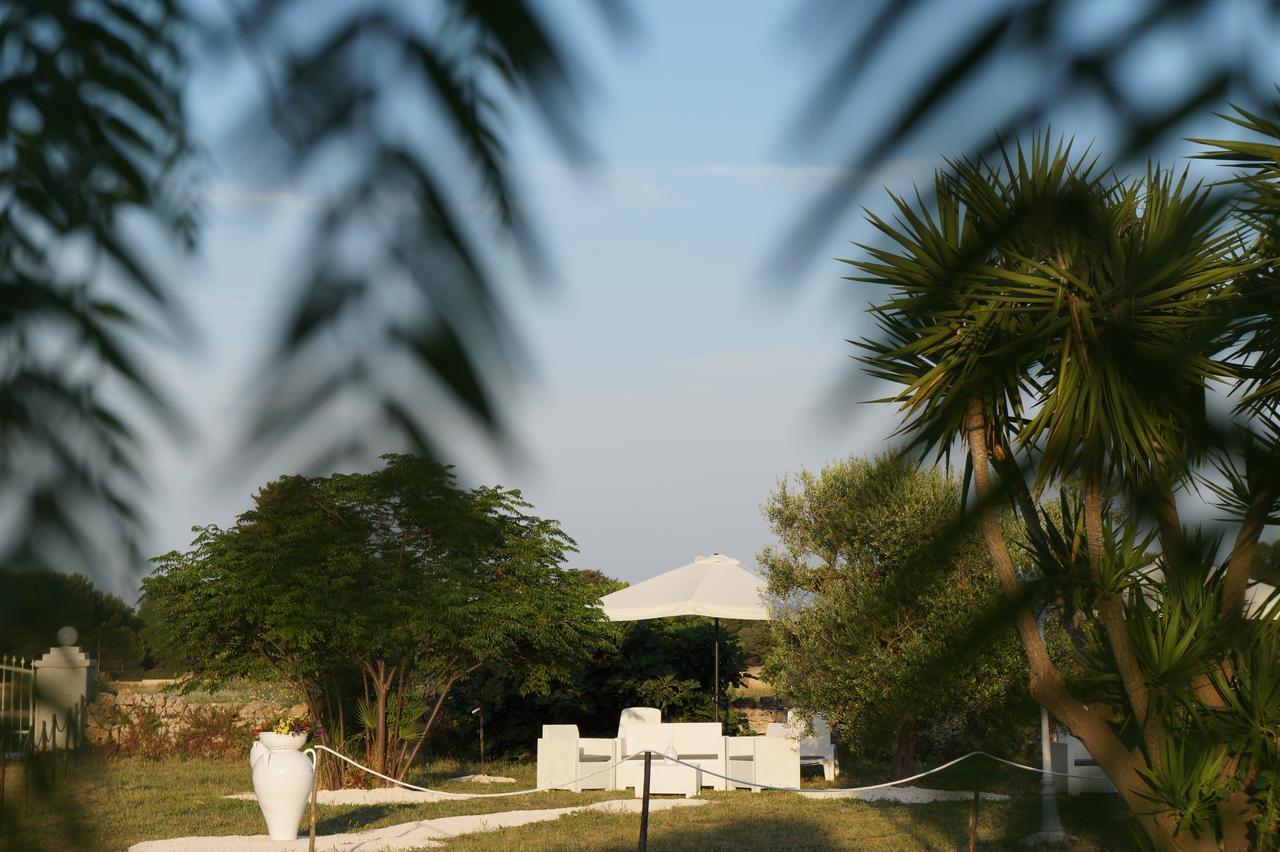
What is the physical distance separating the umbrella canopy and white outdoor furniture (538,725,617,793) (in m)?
1.45

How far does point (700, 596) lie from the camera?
13.9 meters

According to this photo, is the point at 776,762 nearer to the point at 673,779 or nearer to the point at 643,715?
the point at 673,779

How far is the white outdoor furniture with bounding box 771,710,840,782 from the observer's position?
1341cm

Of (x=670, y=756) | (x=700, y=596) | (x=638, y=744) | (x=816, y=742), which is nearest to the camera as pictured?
(x=670, y=756)

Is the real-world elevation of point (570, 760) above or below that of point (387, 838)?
above

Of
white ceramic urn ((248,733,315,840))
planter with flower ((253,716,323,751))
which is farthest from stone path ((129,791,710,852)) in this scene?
planter with flower ((253,716,323,751))

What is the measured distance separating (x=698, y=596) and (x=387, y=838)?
549cm

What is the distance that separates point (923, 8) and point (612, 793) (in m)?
13.0

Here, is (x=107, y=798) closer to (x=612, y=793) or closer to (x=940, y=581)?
(x=940, y=581)

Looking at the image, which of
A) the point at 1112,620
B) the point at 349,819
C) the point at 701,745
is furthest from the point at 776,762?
the point at 1112,620

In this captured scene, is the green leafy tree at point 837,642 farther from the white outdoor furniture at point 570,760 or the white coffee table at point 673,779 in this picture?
the white outdoor furniture at point 570,760

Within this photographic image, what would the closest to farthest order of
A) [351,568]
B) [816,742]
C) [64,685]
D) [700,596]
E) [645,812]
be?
[351,568] → [64,685] → [645,812] → [700,596] → [816,742]

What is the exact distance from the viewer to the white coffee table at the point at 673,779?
12.5 metres

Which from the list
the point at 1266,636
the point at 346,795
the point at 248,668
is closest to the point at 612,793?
the point at 346,795
